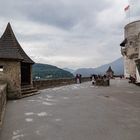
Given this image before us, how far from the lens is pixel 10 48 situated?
85.0ft

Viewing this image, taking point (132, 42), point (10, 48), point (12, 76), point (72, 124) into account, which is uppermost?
point (132, 42)

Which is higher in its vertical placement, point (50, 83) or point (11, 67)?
point (11, 67)

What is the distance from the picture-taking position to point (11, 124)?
11828 mm

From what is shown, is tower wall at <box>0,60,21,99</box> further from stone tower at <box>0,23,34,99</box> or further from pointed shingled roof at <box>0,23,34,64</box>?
pointed shingled roof at <box>0,23,34,64</box>

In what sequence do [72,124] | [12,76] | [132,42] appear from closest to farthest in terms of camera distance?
[72,124] < [12,76] < [132,42]

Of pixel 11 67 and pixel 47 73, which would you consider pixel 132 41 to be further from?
pixel 47 73

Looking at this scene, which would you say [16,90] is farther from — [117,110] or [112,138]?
[112,138]

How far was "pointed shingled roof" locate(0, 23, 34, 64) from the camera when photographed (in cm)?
2444

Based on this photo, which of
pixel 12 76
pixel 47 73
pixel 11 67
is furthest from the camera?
pixel 47 73

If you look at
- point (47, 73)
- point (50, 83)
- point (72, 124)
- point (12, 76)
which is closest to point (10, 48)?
point (12, 76)

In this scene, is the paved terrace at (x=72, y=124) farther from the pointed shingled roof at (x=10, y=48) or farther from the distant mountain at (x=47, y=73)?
the distant mountain at (x=47, y=73)

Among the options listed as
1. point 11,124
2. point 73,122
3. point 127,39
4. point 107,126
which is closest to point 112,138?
point 107,126

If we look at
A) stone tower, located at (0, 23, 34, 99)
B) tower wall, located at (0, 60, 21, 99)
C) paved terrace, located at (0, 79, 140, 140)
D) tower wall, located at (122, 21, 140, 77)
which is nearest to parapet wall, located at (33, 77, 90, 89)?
stone tower, located at (0, 23, 34, 99)

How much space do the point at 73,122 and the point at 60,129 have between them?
140 cm
